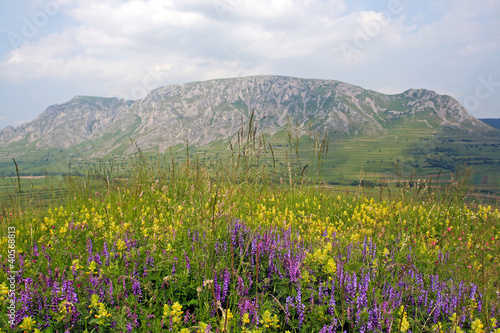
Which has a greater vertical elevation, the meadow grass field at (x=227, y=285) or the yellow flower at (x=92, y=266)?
the yellow flower at (x=92, y=266)

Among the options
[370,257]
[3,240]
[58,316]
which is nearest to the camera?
[58,316]

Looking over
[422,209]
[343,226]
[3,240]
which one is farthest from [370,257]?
[3,240]

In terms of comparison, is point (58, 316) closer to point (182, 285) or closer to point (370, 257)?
point (182, 285)

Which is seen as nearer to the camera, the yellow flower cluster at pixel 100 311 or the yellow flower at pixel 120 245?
the yellow flower cluster at pixel 100 311

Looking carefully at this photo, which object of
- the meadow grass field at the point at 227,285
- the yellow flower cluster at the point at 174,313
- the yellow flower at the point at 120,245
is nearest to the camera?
the yellow flower cluster at the point at 174,313

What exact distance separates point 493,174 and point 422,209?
807 ft

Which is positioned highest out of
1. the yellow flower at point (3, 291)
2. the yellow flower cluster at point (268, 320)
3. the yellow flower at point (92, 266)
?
the yellow flower at point (92, 266)

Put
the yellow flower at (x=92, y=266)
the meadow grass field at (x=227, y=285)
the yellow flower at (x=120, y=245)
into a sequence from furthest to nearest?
the yellow flower at (x=120, y=245) → the yellow flower at (x=92, y=266) → the meadow grass field at (x=227, y=285)

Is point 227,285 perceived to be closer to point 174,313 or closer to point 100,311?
point 174,313

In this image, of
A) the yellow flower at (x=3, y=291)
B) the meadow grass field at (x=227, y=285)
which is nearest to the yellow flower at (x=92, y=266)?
the meadow grass field at (x=227, y=285)

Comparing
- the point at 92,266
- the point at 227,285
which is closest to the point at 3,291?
the point at 92,266

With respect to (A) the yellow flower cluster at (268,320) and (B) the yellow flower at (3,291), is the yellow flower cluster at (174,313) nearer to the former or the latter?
(A) the yellow flower cluster at (268,320)

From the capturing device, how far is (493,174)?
19188cm

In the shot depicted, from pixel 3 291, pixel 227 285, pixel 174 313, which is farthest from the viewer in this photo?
Answer: pixel 227 285
